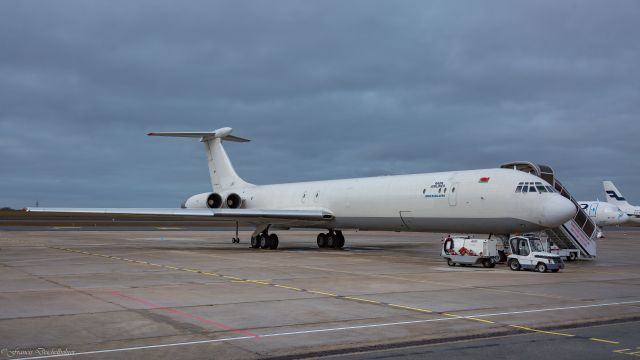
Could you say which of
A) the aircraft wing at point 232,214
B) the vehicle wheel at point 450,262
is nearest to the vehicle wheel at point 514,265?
the vehicle wheel at point 450,262

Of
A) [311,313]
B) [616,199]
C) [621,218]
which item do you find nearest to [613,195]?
[616,199]

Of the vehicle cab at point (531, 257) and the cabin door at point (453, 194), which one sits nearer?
the vehicle cab at point (531, 257)

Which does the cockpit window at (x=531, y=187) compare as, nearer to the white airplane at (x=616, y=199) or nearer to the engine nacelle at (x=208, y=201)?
the engine nacelle at (x=208, y=201)

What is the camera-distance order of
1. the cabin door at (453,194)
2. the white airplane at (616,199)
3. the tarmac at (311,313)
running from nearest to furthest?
the tarmac at (311,313)
the cabin door at (453,194)
the white airplane at (616,199)

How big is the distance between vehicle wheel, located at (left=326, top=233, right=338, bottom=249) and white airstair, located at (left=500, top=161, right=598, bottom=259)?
34.6 ft

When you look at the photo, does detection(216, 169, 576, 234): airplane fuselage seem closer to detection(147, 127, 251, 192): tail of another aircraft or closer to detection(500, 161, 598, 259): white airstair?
detection(500, 161, 598, 259): white airstair

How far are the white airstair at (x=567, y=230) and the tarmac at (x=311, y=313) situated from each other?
6250 millimetres

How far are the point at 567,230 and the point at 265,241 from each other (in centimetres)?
1441

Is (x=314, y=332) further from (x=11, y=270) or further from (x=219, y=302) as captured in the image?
(x=11, y=270)

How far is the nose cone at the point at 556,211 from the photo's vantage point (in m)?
20.7

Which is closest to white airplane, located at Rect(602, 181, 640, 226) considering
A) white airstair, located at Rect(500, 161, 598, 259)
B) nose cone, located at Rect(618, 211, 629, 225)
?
nose cone, located at Rect(618, 211, 629, 225)

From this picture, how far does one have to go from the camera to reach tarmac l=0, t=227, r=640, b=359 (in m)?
7.86

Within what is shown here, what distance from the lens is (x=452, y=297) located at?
12734 mm

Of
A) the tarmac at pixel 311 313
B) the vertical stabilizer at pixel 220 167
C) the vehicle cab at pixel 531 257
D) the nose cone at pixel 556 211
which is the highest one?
the vertical stabilizer at pixel 220 167
